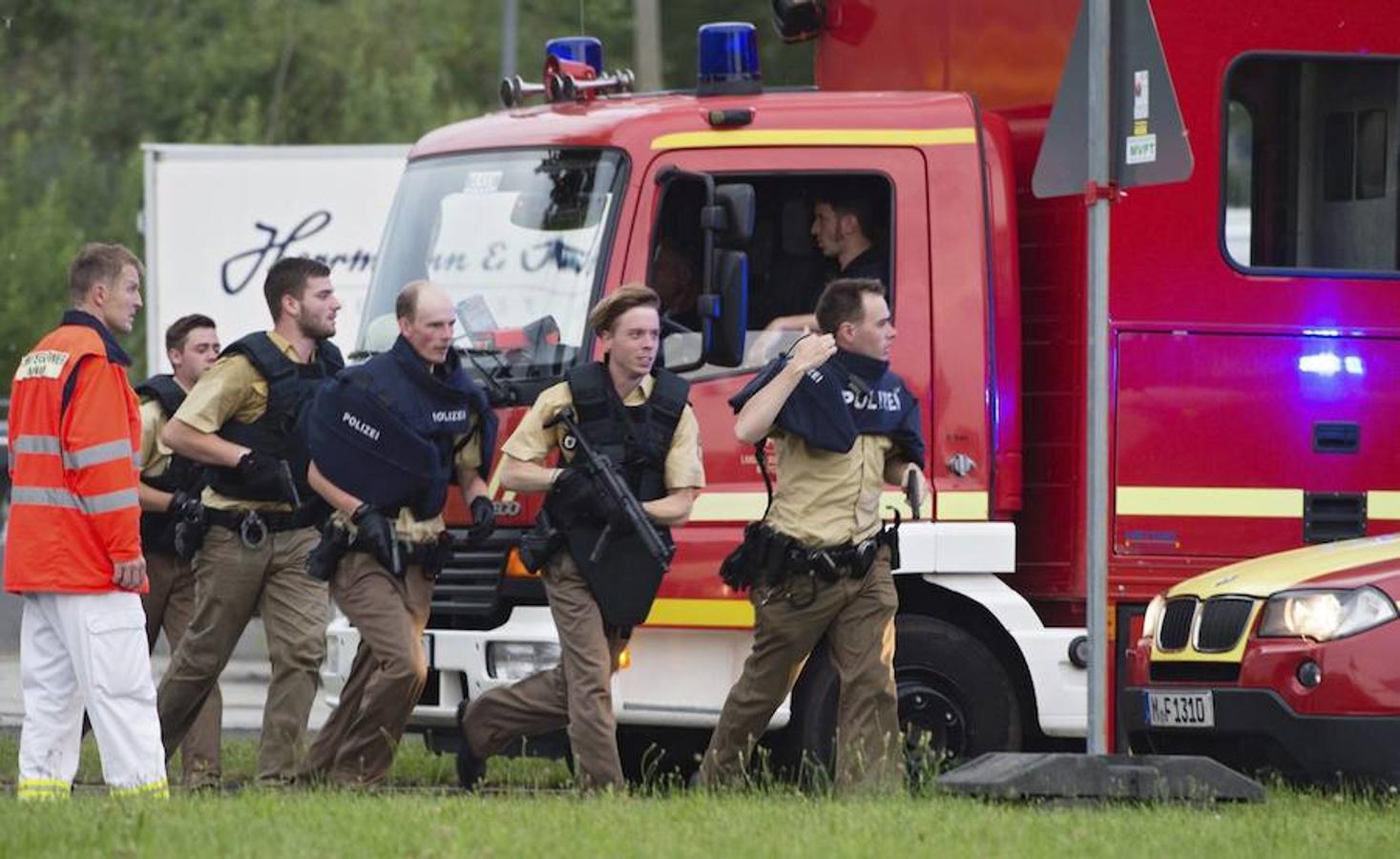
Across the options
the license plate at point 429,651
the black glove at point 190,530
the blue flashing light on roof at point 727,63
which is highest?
the blue flashing light on roof at point 727,63

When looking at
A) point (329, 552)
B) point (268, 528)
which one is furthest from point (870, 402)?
point (268, 528)

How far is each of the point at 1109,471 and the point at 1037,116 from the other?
4.47 ft

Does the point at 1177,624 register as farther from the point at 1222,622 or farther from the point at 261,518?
the point at 261,518

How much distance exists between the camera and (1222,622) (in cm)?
900

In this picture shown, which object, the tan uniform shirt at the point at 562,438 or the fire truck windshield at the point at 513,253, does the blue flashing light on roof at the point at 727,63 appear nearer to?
the fire truck windshield at the point at 513,253

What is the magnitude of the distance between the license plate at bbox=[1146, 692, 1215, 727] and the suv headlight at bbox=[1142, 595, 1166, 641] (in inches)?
9.8

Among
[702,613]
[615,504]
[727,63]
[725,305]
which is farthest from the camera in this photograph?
[727,63]

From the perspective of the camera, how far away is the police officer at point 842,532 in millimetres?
8977

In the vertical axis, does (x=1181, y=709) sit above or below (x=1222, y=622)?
below

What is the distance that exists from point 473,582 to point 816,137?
1991 mm

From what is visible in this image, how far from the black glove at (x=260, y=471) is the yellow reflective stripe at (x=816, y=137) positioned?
175cm

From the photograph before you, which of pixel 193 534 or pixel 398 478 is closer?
pixel 398 478

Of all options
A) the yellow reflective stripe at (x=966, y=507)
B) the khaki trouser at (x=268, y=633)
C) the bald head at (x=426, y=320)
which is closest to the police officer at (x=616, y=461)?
the bald head at (x=426, y=320)

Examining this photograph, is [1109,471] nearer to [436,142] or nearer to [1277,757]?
[1277,757]
